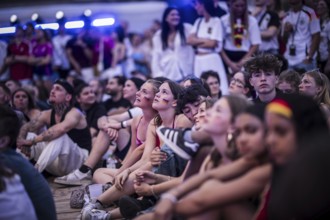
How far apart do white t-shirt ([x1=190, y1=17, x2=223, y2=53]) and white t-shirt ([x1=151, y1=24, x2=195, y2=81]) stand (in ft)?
1.52

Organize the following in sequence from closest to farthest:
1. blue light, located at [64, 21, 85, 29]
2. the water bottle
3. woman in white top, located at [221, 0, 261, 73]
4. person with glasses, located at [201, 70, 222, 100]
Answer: the water bottle, person with glasses, located at [201, 70, 222, 100], woman in white top, located at [221, 0, 261, 73], blue light, located at [64, 21, 85, 29]

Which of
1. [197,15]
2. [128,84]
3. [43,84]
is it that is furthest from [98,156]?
[43,84]

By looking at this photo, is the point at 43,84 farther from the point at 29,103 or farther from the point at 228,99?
the point at 228,99

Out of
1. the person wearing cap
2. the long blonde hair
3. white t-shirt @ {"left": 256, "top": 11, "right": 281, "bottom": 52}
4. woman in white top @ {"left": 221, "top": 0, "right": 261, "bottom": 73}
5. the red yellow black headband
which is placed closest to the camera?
the red yellow black headband

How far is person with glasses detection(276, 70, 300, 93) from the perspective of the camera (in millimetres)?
6184

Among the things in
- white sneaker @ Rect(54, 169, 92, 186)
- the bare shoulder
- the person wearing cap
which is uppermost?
the bare shoulder

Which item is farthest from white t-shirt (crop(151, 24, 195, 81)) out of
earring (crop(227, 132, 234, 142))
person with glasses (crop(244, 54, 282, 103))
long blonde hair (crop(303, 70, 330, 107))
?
earring (crop(227, 132, 234, 142))

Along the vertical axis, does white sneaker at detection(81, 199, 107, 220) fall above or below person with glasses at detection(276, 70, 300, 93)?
below

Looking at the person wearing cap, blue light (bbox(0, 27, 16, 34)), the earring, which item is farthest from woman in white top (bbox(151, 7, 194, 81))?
the earring

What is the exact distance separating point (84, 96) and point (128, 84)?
30.2 inches

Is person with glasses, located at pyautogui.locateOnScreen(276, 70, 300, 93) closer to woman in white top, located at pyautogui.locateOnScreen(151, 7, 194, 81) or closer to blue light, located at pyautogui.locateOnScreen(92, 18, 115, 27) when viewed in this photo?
woman in white top, located at pyautogui.locateOnScreen(151, 7, 194, 81)

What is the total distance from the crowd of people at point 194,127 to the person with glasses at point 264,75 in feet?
0.04

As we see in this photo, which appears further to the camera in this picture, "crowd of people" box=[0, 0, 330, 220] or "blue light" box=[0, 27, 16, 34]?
"blue light" box=[0, 27, 16, 34]

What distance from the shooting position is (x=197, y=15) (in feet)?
31.6
